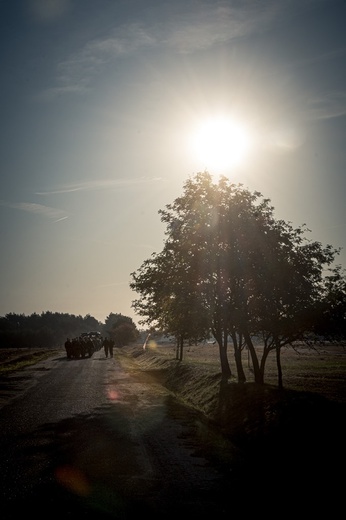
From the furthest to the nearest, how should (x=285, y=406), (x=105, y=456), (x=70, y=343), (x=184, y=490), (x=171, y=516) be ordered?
(x=70, y=343)
(x=285, y=406)
(x=105, y=456)
(x=184, y=490)
(x=171, y=516)

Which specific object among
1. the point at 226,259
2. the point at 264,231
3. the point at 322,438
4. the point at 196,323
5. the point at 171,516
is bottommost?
the point at 171,516

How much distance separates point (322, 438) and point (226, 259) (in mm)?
10508

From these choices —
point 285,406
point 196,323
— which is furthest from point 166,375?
point 285,406

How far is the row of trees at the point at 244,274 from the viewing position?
17953mm

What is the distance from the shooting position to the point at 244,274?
1881cm

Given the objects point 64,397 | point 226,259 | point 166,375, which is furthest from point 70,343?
point 226,259

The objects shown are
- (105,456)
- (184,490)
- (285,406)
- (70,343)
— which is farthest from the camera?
(70,343)

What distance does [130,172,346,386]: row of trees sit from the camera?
17953 mm

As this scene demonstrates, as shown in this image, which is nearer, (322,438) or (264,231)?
(322,438)

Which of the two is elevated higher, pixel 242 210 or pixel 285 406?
pixel 242 210

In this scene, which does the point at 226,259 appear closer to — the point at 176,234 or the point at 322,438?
the point at 176,234

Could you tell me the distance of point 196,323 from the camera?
68.9 ft

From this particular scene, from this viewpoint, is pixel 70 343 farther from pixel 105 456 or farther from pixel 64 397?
pixel 105 456

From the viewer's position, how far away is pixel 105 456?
977 centimetres
